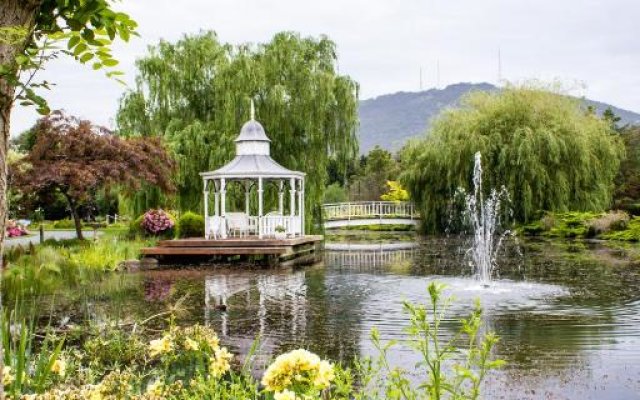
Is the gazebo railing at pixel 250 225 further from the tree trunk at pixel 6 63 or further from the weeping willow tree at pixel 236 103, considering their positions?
the tree trunk at pixel 6 63

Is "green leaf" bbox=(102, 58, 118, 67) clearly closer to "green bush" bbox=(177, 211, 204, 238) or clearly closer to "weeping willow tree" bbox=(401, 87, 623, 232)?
"green bush" bbox=(177, 211, 204, 238)

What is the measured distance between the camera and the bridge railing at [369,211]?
3556cm

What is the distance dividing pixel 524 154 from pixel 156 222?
13.8m

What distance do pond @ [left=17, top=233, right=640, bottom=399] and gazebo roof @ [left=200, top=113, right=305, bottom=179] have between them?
3018mm

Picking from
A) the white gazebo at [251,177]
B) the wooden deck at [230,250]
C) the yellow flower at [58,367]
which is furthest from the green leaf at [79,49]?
the white gazebo at [251,177]

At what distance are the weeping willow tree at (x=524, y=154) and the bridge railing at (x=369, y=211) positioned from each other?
17.1 feet

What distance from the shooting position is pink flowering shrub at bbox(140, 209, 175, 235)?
19.7m

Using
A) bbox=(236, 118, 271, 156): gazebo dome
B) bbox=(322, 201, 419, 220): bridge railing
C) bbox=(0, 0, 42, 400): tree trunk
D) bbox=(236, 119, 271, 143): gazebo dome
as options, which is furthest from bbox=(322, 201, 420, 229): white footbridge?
bbox=(0, 0, 42, 400): tree trunk

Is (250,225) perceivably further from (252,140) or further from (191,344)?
(191,344)

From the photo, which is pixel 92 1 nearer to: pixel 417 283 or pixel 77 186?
pixel 417 283

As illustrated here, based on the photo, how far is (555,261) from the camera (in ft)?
54.5

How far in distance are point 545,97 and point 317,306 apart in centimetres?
2154

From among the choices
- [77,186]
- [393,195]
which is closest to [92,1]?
[77,186]

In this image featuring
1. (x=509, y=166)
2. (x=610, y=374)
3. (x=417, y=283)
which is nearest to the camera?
(x=610, y=374)
